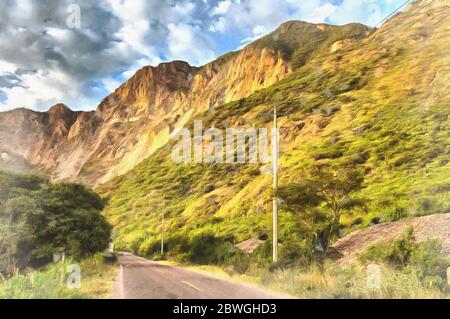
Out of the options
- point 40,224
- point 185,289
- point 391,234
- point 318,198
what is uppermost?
point 318,198

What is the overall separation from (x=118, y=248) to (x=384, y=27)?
68.5m

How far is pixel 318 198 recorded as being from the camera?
18.8m

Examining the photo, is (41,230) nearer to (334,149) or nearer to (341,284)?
(341,284)

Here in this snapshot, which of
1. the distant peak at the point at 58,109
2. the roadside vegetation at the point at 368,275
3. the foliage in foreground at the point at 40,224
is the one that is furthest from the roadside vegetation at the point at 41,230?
the distant peak at the point at 58,109

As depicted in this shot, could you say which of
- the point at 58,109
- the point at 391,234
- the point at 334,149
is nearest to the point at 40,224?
the point at 391,234

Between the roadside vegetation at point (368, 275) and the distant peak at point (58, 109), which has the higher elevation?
the distant peak at point (58, 109)

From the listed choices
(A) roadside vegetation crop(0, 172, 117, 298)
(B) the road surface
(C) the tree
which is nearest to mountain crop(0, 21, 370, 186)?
(A) roadside vegetation crop(0, 172, 117, 298)

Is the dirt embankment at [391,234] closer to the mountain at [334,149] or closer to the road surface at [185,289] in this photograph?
the mountain at [334,149]

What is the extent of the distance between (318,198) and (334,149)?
28.4 metres

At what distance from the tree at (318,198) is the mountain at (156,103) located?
120 feet

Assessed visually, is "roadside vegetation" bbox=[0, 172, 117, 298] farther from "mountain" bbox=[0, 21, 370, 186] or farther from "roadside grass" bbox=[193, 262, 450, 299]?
"mountain" bbox=[0, 21, 370, 186]
